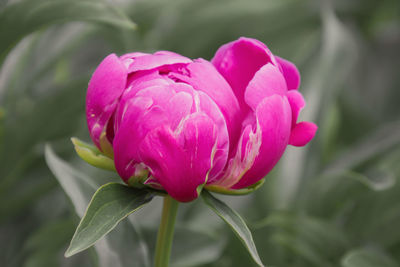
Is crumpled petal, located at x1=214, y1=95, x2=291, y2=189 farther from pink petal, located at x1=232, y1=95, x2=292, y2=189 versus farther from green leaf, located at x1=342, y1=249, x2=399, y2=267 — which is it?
green leaf, located at x1=342, y1=249, x2=399, y2=267

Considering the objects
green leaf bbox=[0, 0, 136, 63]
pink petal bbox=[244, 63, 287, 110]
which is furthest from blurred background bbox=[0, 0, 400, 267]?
pink petal bbox=[244, 63, 287, 110]

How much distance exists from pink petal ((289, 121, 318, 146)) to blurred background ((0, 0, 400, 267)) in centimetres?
23

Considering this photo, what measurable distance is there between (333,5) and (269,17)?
0.26 meters

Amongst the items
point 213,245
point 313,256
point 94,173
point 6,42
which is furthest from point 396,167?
point 6,42

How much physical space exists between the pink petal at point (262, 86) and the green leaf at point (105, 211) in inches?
4.7

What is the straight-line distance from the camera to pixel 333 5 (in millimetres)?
1561

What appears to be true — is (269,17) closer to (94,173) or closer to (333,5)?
(333,5)

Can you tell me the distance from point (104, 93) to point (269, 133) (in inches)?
5.5

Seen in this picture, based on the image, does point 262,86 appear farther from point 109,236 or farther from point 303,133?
point 109,236

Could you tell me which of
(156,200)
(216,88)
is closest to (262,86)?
(216,88)

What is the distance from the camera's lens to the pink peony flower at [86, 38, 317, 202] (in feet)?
1.51

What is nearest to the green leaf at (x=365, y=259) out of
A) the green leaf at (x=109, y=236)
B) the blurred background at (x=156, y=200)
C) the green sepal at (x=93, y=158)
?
the blurred background at (x=156, y=200)

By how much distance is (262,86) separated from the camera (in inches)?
19.0

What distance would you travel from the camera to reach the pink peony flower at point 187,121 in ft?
1.51
